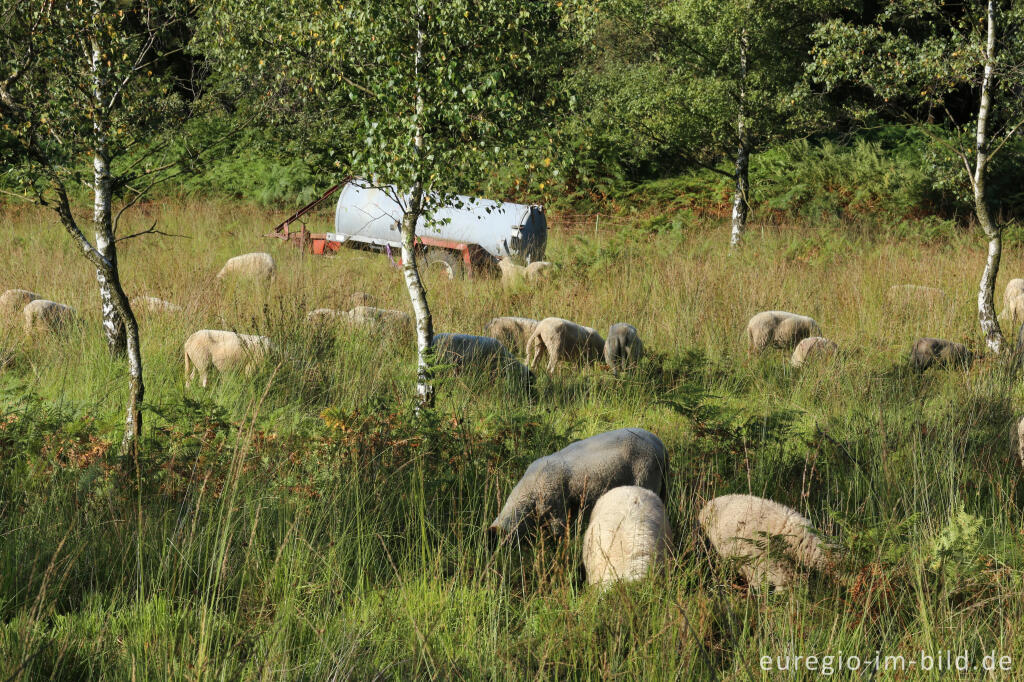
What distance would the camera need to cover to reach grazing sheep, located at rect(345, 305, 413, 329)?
7.66m

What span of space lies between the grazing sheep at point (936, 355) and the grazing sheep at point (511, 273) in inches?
205

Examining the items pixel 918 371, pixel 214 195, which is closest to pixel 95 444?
pixel 918 371

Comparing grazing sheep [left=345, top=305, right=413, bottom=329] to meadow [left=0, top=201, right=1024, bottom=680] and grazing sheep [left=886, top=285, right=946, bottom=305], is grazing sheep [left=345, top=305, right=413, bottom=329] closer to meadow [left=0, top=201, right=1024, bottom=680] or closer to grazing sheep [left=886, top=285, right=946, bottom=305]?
meadow [left=0, top=201, right=1024, bottom=680]

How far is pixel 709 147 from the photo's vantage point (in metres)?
14.9

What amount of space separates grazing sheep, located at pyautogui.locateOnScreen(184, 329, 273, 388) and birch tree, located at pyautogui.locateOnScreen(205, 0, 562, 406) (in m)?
1.33

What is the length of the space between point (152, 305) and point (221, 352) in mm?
2132

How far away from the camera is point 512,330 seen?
26.6ft

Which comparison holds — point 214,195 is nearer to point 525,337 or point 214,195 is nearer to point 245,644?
point 525,337

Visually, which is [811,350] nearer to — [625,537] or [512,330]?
[512,330]

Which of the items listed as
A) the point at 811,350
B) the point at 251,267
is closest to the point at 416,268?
the point at 811,350

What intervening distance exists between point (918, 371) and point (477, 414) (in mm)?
3905

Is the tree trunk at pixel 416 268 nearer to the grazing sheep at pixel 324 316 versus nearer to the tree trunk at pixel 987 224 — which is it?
the grazing sheep at pixel 324 316

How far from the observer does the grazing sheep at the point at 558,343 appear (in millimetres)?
7516

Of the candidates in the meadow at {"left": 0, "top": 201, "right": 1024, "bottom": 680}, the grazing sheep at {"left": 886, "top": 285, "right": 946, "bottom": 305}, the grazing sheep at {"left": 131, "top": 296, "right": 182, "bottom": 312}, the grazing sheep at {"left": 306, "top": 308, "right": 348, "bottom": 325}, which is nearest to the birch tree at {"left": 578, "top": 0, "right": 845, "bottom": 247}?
the grazing sheep at {"left": 886, "top": 285, "right": 946, "bottom": 305}
